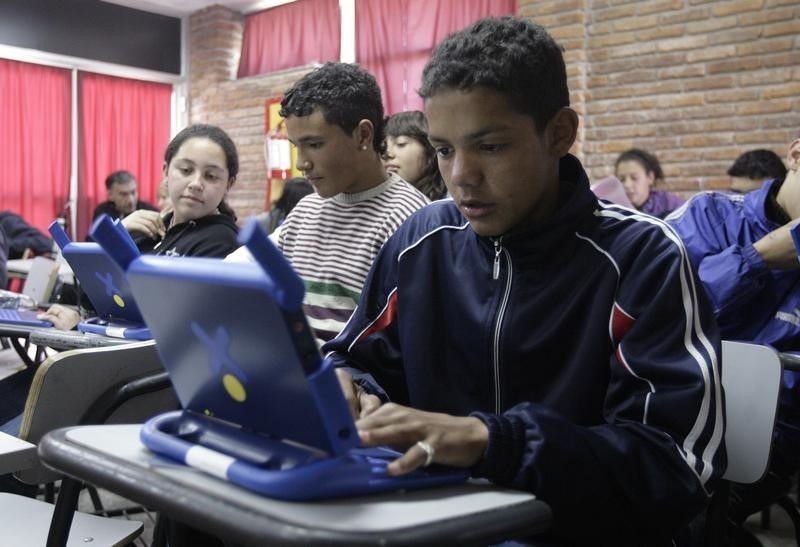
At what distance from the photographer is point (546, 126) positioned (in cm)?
117

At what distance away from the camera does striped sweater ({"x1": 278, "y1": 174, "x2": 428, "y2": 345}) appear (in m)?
1.95

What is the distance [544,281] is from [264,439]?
1.76 ft

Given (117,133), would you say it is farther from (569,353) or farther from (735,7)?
(569,353)

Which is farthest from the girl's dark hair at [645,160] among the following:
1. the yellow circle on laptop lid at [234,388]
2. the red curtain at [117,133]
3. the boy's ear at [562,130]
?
the red curtain at [117,133]

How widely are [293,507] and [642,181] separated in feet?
14.2

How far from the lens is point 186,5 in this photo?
8.18 metres

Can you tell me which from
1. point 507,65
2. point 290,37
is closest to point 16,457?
point 507,65

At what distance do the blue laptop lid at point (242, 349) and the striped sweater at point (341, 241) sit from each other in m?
1.09

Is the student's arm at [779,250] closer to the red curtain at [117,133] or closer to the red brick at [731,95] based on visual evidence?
the red brick at [731,95]

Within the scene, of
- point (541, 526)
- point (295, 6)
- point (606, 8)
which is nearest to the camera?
point (541, 526)

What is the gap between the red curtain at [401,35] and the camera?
6.43 metres

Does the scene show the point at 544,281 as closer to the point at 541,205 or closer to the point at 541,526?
the point at 541,205

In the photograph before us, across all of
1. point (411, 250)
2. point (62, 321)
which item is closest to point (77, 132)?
A: point (62, 321)

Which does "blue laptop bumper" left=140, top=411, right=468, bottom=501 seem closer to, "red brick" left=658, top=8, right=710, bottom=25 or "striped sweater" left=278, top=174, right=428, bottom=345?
"striped sweater" left=278, top=174, right=428, bottom=345
